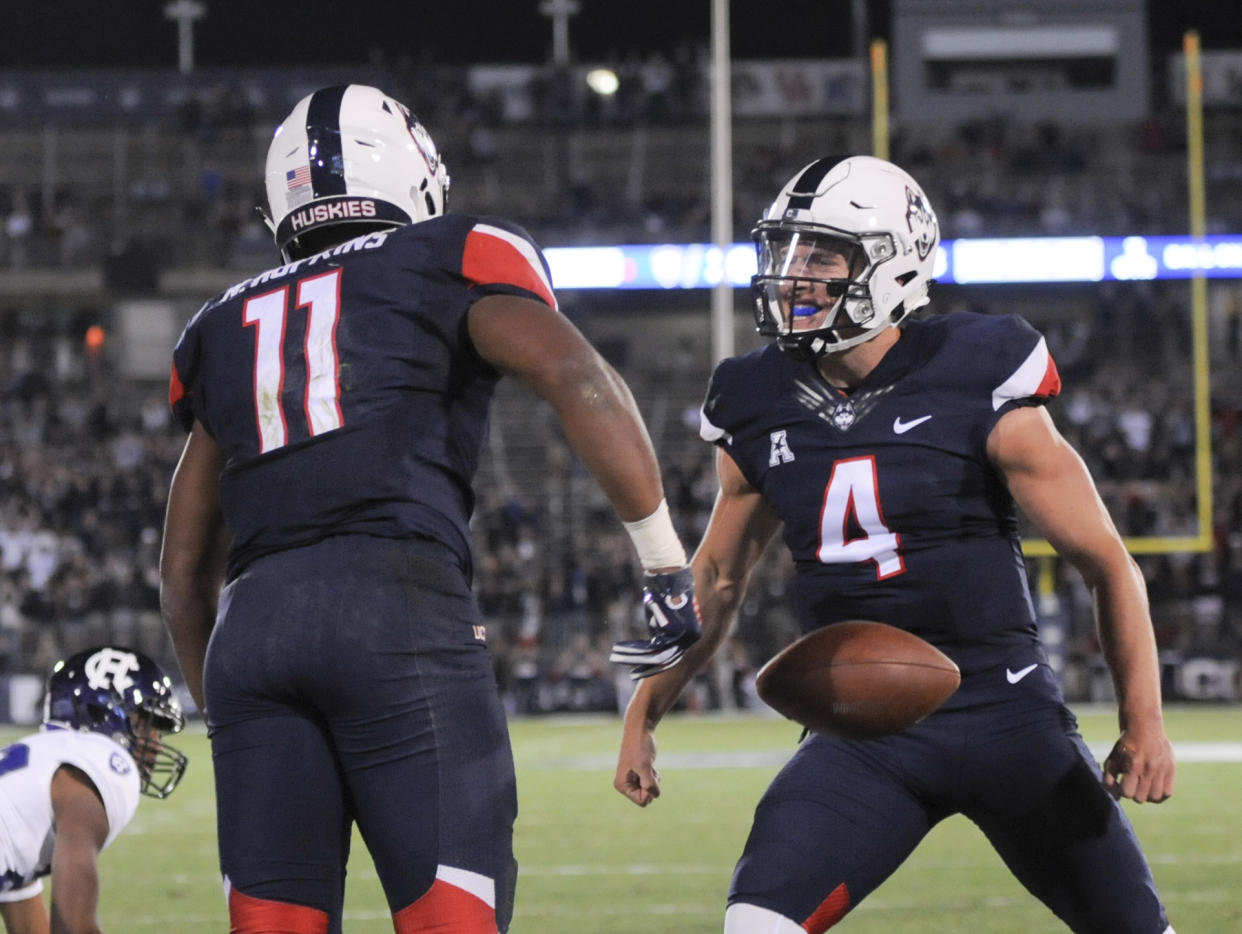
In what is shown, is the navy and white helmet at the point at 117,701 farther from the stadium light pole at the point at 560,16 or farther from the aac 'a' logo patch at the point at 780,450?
the stadium light pole at the point at 560,16

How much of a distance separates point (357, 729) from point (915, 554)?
3.62 feet

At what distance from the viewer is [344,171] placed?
2451 mm

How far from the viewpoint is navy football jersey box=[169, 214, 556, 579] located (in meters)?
2.26

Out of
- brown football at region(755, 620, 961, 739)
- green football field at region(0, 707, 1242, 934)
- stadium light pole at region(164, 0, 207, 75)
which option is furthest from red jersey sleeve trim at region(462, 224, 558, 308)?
stadium light pole at region(164, 0, 207, 75)

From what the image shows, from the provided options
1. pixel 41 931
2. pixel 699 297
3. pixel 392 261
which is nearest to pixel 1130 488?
pixel 699 297

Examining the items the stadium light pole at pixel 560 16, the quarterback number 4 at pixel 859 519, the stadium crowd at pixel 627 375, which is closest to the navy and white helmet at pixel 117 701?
the quarterback number 4 at pixel 859 519

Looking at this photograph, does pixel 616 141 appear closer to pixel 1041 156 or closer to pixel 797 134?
pixel 797 134

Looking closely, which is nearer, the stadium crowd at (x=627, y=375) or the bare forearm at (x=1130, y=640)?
the bare forearm at (x=1130, y=640)

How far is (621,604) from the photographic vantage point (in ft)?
52.1

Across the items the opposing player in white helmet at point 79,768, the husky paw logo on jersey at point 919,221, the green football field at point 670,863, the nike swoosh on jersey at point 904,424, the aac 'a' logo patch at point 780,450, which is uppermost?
the husky paw logo on jersey at point 919,221

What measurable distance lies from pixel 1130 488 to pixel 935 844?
970 centimetres

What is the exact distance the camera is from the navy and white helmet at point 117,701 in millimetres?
3840

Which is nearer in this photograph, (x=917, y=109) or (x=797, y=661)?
(x=797, y=661)

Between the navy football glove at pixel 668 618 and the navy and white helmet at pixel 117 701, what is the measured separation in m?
1.90
